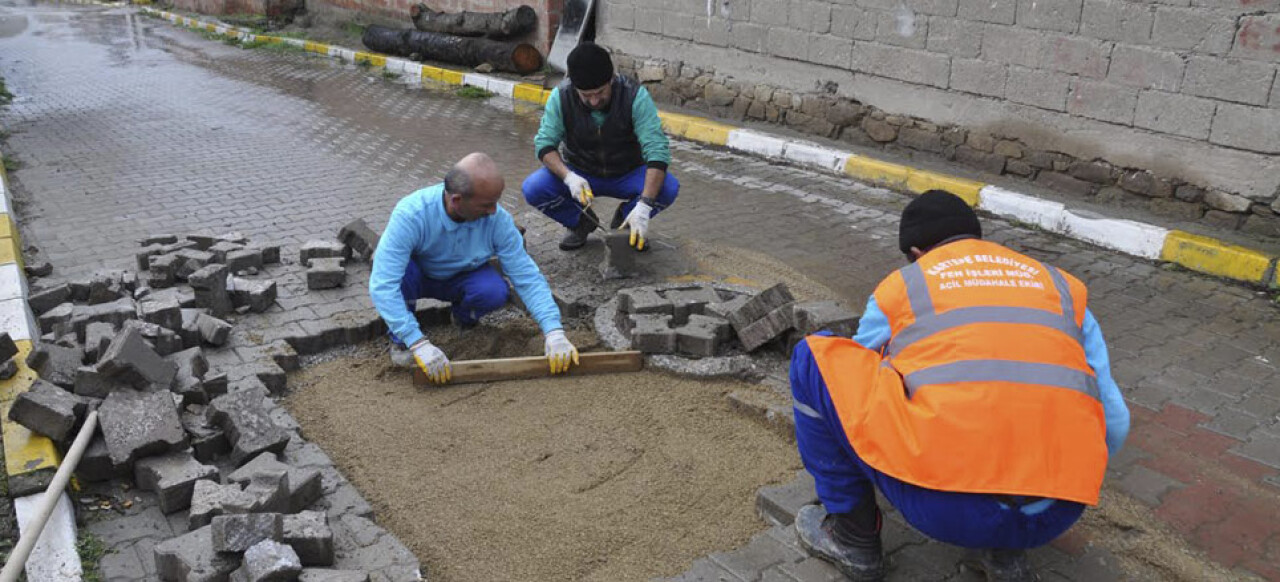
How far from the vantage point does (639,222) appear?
577cm

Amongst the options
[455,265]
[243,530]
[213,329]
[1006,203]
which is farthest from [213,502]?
[1006,203]

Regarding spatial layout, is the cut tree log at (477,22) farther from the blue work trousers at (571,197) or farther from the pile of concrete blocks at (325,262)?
the pile of concrete blocks at (325,262)

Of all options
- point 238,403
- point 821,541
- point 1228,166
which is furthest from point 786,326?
point 1228,166

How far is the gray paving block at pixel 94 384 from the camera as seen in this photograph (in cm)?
380

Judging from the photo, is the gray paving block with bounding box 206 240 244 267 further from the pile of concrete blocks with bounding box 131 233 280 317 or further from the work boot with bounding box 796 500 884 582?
the work boot with bounding box 796 500 884 582

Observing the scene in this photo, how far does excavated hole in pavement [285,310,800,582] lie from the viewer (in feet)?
10.6

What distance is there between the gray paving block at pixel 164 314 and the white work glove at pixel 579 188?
2398 mm

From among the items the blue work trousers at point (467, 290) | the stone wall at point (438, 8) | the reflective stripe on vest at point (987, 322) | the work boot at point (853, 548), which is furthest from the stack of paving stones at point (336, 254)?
the stone wall at point (438, 8)

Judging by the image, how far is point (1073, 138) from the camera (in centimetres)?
735

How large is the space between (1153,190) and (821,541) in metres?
5.26

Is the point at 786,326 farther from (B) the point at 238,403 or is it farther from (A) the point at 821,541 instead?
(B) the point at 238,403

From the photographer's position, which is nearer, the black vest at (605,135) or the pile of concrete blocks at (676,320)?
the pile of concrete blocks at (676,320)

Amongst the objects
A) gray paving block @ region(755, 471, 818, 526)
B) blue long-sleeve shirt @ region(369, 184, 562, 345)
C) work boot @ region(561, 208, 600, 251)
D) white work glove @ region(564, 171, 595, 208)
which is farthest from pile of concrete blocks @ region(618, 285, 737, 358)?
work boot @ region(561, 208, 600, 251)

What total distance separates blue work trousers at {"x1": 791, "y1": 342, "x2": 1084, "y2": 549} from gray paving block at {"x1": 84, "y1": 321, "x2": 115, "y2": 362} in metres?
3.07
